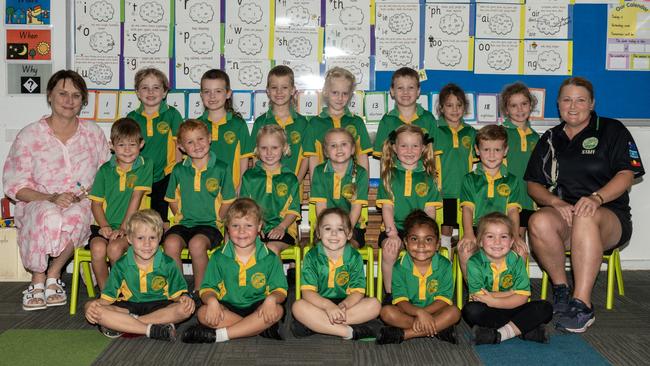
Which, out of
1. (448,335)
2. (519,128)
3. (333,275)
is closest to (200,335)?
(333,275)

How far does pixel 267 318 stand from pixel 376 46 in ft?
7.41

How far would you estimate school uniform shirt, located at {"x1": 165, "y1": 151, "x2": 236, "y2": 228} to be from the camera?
3.65 metres

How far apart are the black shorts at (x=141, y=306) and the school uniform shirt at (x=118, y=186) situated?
706mm

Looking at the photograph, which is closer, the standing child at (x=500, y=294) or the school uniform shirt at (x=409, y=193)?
the standing child at (x=500, y=294)

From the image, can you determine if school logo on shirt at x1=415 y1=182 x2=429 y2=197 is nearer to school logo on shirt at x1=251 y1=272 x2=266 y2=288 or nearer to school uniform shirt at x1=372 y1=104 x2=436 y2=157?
school uniform shirt at x1=372 y1=104 x2=436 y2=157

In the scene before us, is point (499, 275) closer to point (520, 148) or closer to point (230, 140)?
point (520, 148)

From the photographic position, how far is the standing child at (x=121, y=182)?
12.1ft

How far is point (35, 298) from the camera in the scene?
3.59 metres

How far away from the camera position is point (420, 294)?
320 cm

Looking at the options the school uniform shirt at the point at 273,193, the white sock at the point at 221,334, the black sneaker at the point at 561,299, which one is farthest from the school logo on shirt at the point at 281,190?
the black sneaker at the point at 561,299

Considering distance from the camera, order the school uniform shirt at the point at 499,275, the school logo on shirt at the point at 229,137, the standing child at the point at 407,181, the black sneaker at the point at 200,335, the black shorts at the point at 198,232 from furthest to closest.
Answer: the school logo on shirt at the point at 229,137 → the standing child at the point at 407,181 → the black shorts at the point at 198,232 → the school uniform shirt at the point at 499,275 → the black sneaker at the point at 200,335

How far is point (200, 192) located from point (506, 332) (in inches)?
69.5

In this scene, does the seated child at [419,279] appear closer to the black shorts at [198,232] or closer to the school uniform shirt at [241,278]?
the school uniform shirt at [241,278]

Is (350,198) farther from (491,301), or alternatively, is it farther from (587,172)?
(587,172)
